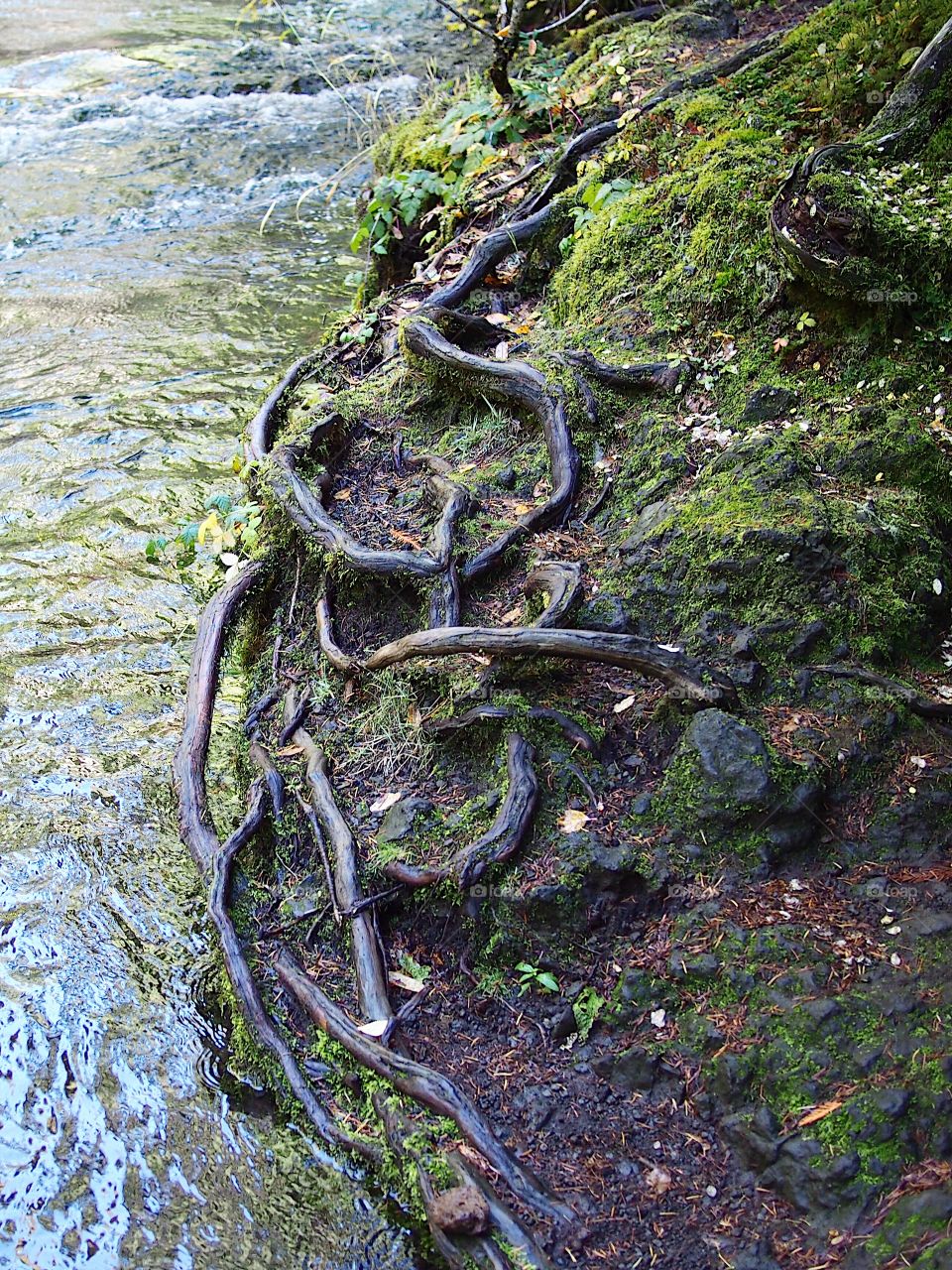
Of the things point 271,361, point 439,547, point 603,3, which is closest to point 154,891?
point 439,547

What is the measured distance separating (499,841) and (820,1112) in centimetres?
132

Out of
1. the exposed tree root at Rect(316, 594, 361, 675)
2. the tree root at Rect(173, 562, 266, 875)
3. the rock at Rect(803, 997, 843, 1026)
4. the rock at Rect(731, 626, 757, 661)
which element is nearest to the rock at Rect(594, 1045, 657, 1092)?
the rock at Rect(803, 997, 843, 1026)

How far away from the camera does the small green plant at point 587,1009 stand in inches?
136

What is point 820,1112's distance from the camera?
9.90 feet

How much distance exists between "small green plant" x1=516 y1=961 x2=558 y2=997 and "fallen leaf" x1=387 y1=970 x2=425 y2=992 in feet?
1.16

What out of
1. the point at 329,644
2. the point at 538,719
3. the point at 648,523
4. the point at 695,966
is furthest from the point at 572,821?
the point at 329,644

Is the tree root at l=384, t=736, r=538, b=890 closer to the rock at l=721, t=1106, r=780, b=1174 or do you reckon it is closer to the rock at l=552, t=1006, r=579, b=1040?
the rock at l=552, t=1006, r=579, b=1040

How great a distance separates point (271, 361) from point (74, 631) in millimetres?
3403

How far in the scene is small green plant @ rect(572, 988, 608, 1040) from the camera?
3.44 metres

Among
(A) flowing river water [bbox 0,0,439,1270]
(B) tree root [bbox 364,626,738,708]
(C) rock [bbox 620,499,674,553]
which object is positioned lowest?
(A) flowing river water [bbox 0,0,439,1270]

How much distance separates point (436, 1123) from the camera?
10.5ft

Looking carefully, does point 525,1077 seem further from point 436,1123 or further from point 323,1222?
point 323,1222

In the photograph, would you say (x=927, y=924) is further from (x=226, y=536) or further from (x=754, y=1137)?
(x=226, y=536)

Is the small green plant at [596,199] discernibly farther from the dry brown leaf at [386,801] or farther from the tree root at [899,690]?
the dry brown leaf at [386,801]
